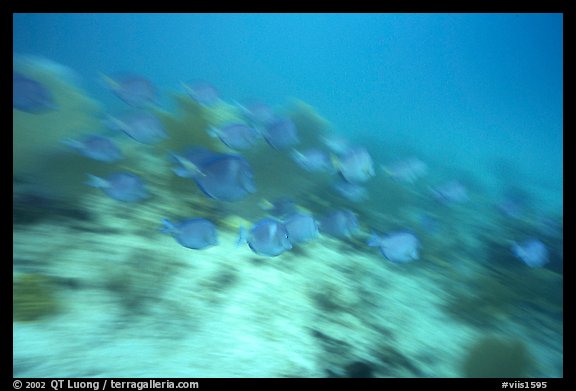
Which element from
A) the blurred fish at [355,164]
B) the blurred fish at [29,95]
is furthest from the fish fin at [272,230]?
the blurred fish at [29,95]

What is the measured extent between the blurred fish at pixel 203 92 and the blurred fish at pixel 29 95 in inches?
71.7

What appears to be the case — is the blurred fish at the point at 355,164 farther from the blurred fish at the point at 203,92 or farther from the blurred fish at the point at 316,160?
the blurred fish at the point at 203,92

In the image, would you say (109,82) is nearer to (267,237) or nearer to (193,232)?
(193,232)

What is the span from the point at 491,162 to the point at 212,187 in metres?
15.3

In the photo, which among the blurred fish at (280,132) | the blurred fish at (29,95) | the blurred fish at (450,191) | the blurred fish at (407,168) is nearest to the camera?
the blurred fish at (29,95)

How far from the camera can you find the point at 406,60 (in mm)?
59844

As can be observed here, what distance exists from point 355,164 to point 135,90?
2.82 metres

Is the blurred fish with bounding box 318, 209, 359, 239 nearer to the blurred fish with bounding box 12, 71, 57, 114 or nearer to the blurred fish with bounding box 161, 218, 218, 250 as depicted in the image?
the blurred fish with bounding box 161, 218, 218, 250

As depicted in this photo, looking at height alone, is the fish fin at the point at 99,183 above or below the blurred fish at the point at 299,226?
above

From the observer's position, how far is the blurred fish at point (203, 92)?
14.8 ft

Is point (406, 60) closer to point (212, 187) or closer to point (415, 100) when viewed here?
point (415, 100)

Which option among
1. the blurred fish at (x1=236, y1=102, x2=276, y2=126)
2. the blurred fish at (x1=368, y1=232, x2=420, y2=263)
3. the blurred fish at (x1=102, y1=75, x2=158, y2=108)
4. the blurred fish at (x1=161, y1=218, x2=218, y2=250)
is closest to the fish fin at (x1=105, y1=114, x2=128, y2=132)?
the blurred fish at (x1=102, y1=75, x2=158, y2=108)

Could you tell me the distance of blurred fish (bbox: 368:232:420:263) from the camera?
3.00m
